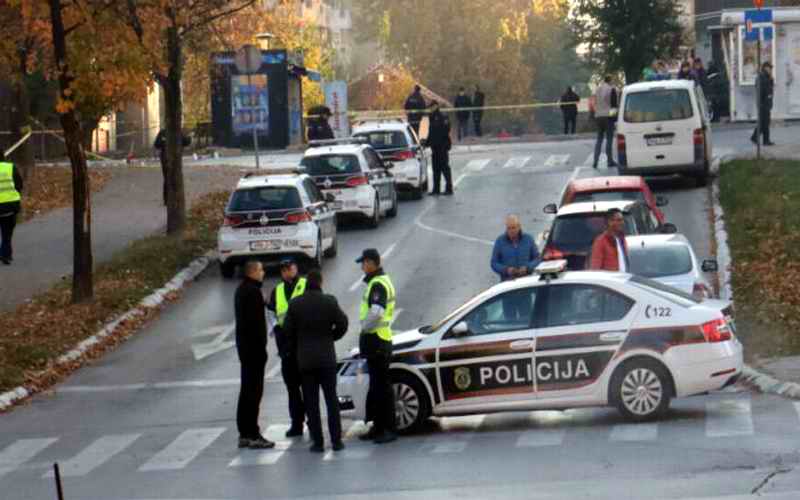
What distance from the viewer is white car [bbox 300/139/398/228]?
34531mm

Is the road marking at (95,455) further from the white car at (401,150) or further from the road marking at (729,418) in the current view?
the white car at (401,150)

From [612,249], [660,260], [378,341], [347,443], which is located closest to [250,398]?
[347,443]

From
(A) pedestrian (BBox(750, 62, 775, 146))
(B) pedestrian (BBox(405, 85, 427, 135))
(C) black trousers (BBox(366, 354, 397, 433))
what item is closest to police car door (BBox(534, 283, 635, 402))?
(C) black trousers (BBox(366, 354, 397, 433))

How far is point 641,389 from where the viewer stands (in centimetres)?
1678

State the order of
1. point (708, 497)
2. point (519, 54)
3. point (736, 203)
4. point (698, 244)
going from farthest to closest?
1. point (519, 54)
2. point (736, 203)
3. point (698, 244)
4. point (708, 497)

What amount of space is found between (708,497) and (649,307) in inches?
161

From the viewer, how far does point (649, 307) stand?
16719 millimetres

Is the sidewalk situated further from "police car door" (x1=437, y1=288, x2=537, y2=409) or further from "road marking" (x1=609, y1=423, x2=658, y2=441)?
"road marking" (x1=609, y1=423, x2=658, y2=441)

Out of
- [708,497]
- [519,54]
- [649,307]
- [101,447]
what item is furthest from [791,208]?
[519,54]

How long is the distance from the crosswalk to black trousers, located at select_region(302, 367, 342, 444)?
272mm

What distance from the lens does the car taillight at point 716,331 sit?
1655 cm

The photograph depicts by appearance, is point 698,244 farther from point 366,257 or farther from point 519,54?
point 519,54

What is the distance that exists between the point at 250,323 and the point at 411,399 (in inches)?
71.4

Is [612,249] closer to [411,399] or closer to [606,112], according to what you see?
[411,399]
